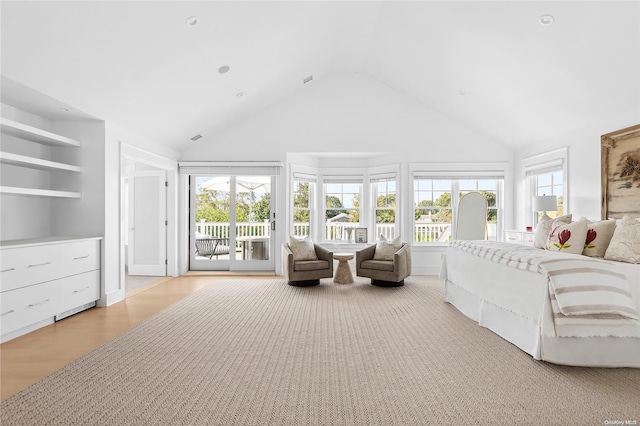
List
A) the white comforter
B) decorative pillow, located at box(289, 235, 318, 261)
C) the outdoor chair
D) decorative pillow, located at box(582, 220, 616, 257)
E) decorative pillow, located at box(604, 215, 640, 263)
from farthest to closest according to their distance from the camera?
1. the outdoor chair
2. decorative pillow, located at box(289, 235, 318, 261)
3. decorative pillow, located at box(582, 220, 616, 257)
4. decorative pillow, located at box(604, 215, 640, 263)
5. the white comforter

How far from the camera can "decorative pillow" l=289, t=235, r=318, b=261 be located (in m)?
5.80

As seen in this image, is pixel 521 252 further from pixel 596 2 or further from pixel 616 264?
pixel 596 2

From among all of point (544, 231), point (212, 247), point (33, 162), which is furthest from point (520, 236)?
point (33, 162)

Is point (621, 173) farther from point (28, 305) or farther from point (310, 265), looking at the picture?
point (28, 305)

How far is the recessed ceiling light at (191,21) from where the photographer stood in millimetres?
3559

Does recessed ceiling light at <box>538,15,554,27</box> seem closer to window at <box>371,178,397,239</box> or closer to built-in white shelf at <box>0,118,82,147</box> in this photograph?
window at <box>371,178,397,239</box>

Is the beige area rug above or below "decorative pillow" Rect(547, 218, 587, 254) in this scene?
below

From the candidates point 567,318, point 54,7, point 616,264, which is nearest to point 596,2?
point 616,264

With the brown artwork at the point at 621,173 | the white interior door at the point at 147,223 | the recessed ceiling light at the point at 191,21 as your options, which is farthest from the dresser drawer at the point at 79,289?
the brown artwork at the point at 621,173

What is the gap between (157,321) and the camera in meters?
3.85

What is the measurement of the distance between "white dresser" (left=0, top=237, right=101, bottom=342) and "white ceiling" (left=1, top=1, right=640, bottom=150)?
5.01 ft

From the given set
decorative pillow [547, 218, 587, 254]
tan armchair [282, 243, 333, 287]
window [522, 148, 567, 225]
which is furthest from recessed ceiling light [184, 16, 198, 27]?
window [522, 148, 567, 225]

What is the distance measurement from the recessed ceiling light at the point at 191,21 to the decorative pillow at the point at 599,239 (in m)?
4.33

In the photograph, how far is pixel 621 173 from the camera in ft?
14.2
